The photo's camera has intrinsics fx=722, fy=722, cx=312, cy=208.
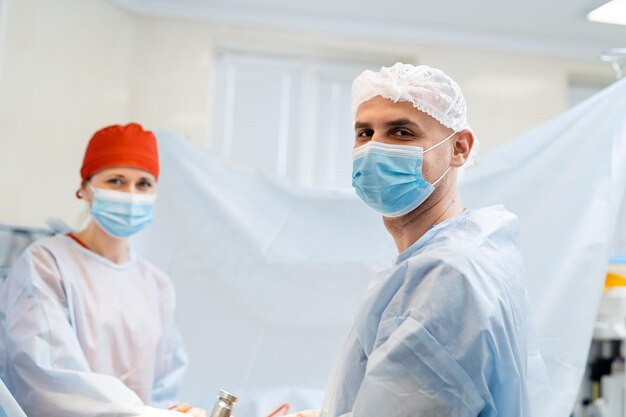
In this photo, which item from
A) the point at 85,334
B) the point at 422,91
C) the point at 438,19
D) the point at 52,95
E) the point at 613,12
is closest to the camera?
the point at 422,91

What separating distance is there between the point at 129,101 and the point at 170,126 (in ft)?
0.80

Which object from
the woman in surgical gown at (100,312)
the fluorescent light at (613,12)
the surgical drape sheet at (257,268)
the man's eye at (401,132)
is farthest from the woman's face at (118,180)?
the fluorescent light at (613,12)

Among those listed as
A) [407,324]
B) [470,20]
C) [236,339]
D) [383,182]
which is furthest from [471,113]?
[407,324]

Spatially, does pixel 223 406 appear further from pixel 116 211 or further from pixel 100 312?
pixel 116 211

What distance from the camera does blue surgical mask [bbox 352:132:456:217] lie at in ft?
4.22

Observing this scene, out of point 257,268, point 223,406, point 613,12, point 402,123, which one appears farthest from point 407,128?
point 613,12

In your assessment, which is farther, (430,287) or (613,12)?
(613,12)

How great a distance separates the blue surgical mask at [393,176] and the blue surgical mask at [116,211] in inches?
35.0

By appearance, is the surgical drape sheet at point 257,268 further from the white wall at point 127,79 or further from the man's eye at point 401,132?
the man's eye at point 401,132

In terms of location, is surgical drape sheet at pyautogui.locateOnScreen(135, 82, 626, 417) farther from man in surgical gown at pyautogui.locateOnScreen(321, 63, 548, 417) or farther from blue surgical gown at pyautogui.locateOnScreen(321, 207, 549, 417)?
blue surgical gown at pyautogui.locateOnScreen(321, 207, 549, 417)

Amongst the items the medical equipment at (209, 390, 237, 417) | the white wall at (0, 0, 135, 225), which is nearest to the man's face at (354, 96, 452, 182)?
the medical equipment at (209, 390, 237, 417)

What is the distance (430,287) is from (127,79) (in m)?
2.97

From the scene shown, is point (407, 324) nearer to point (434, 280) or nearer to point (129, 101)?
point (434, 280)

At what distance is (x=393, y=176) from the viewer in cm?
129
